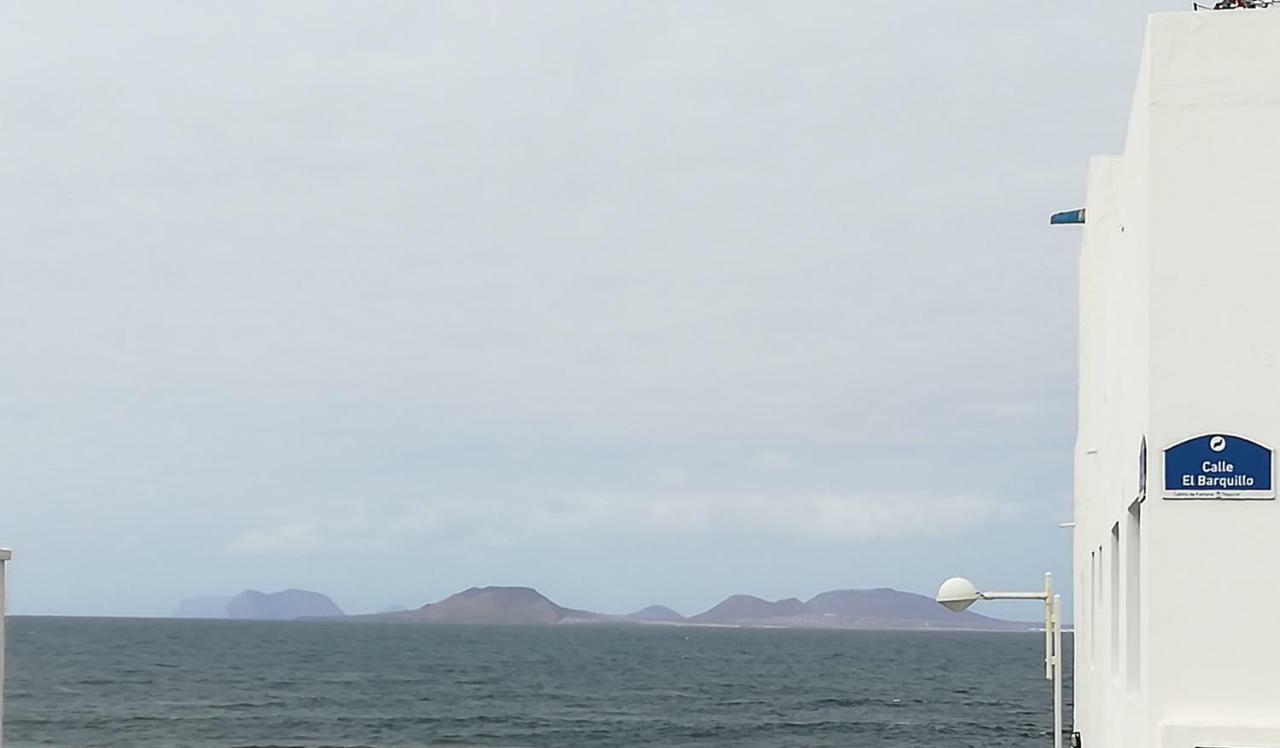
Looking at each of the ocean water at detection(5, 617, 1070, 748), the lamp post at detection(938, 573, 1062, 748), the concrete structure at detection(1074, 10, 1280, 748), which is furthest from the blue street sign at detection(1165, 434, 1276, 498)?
the ocean water at detection(5, 617, 1070, 748)

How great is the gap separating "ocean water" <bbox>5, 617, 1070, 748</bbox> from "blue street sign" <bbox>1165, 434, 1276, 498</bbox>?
42.3 m

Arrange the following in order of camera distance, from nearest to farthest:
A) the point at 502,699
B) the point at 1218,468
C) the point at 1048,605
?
the point at 1218,468 → the point at 1048,605 → the point at 502,699

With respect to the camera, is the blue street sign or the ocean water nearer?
the blue street sign

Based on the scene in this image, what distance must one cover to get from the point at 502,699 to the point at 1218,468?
66.1 meters

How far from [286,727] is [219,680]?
25.9 m

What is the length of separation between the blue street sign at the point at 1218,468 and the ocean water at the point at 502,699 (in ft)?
139

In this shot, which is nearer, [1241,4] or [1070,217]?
[1241,4]

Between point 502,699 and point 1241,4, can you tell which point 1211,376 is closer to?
point 1241,4

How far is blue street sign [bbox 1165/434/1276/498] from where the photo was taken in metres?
7.20

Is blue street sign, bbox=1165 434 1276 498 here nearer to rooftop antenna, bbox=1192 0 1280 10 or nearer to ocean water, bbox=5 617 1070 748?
rooftop antenna, bbox=1192 0 1280 10

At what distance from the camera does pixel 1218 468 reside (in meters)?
7.22

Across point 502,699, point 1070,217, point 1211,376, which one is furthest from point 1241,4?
point 502,699

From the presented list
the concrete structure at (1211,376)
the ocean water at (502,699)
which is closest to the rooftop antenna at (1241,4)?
the concrete structure at (1211,376)

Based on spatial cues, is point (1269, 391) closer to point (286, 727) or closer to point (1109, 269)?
point (1109, 269)
